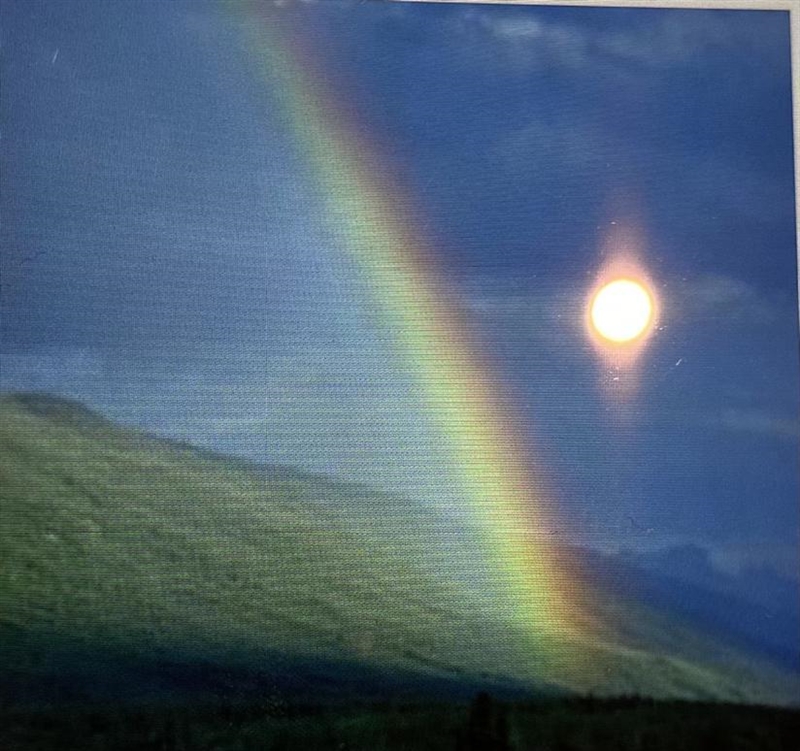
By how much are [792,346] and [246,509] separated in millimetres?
1515

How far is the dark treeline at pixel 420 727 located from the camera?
2500 mm

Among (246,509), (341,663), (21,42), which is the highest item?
(21,42)

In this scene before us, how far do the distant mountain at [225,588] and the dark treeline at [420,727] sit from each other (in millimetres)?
49

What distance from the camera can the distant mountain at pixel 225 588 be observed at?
250cm

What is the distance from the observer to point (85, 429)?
8.23 feet

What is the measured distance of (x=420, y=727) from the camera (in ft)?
8.43

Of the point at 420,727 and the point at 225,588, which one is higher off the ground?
the point at 225,588

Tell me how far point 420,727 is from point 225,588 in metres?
0.62

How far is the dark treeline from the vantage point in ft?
8.20

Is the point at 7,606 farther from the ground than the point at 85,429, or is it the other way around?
the point at 85,429

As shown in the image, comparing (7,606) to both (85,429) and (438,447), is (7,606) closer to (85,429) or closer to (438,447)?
(85,429)

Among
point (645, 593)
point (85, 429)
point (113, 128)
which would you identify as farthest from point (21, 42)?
point (645, 593)

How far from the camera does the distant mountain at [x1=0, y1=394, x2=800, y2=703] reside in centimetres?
250

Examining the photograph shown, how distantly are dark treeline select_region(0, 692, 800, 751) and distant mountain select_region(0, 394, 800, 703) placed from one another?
0.16 feet
